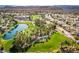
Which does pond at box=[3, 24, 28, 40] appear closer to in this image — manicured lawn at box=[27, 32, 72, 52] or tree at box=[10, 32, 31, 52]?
tree at box=[10, 32, 31, 52]

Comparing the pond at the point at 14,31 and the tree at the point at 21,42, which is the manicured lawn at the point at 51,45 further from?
the pond at the point at 14,31

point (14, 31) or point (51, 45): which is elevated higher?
point (14, 31)

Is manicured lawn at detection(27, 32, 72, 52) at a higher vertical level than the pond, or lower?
lower

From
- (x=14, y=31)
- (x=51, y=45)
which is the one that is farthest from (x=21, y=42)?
(x=51, y=45)

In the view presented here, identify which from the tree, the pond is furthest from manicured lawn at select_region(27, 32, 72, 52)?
the pond

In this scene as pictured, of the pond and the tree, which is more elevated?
the pond

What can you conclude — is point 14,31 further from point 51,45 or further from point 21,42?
point 51,45

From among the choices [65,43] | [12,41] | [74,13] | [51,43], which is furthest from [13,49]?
[74,13]
